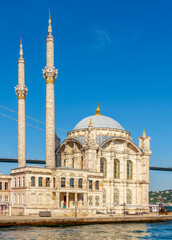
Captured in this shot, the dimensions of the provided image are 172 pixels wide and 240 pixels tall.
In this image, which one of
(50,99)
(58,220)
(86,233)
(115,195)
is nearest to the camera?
(86,233)

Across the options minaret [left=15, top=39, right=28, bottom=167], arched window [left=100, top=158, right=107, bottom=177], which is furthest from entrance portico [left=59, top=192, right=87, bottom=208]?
minaret [left=15, top=39, right=28, bottom=167]

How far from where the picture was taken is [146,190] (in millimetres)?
75750

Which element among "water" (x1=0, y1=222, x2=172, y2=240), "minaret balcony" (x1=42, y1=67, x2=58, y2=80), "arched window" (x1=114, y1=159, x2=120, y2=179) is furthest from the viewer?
"arched window" (x1=114, y1=159, x2=120, y2=179)

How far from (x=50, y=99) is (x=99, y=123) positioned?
14.0 m

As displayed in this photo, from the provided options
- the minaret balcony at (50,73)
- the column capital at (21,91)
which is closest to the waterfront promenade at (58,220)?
the minaret balcony at (50,73)

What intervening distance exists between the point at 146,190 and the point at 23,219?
1178 inches

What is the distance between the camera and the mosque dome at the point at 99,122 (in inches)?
3017

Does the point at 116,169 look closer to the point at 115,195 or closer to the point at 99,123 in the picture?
the point at 115,195

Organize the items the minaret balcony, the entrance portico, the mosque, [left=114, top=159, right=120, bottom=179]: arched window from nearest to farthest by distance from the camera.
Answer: the mosque, the entrance portico, the minaret balcony, [left=114, top=159, right=120, bottom=179]: arched window

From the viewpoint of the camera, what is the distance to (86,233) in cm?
4572

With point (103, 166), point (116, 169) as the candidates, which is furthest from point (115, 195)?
point (103, 166)

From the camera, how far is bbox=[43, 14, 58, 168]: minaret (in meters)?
64.8

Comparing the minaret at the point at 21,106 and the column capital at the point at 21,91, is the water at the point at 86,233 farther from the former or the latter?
the column capital at the point at 21,91

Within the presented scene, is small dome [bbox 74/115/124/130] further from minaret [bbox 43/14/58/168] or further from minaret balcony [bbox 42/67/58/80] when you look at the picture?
minaret balcony [bbox 42/67/58/80]
